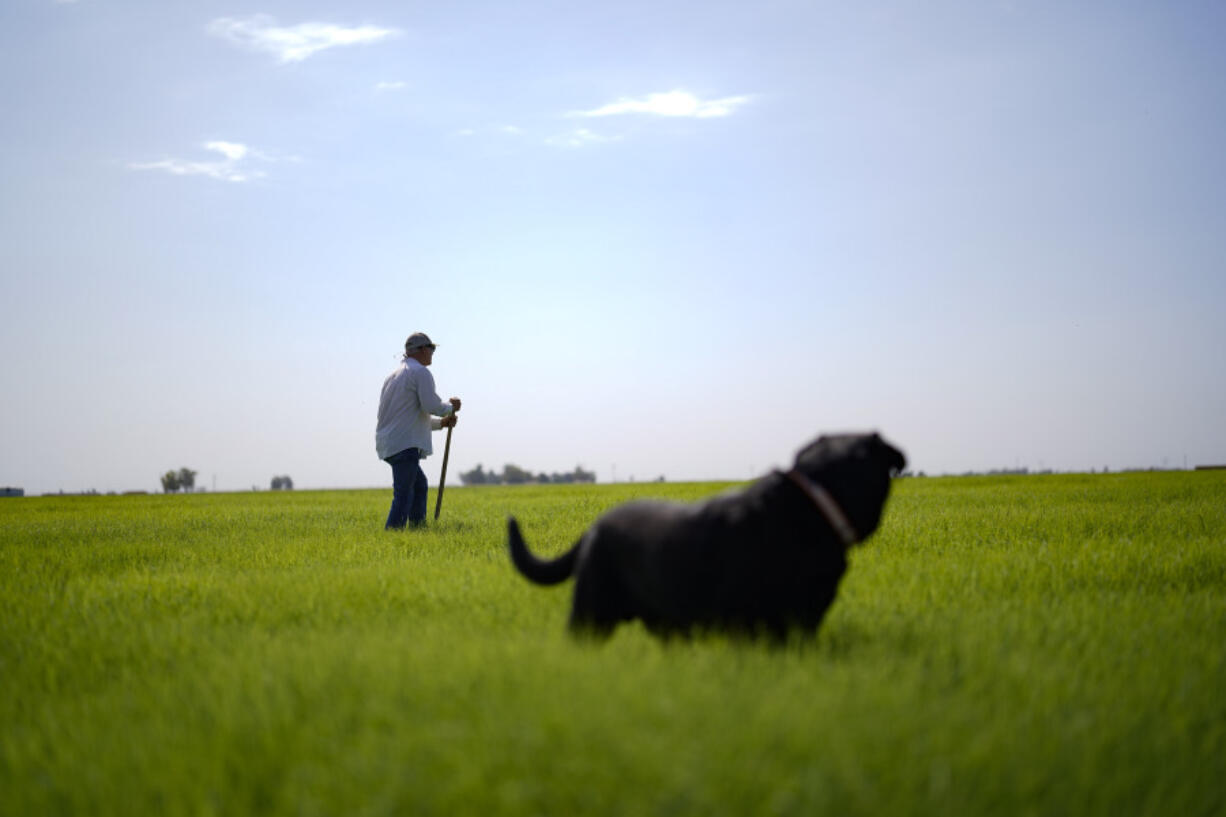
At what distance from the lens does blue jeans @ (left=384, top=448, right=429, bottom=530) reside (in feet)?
37.4

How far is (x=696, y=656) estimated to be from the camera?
11.8 ft

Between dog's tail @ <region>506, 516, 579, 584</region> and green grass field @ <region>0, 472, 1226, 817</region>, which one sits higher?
dog's tail @ <region>506, 516, 579, 584</region>

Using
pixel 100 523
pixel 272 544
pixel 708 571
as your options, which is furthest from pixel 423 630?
pixel 100 523

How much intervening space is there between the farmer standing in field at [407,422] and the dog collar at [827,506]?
849 centimetres

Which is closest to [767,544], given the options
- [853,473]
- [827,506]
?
[827,506]

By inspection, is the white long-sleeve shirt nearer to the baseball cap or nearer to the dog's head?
the baseball cap

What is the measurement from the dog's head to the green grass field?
68 centimetres

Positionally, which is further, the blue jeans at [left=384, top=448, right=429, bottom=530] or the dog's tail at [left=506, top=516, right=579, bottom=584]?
the blue jeans at [left=384, top=448, right=429, bottom=530]

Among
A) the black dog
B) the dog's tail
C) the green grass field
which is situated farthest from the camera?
the dog's tail

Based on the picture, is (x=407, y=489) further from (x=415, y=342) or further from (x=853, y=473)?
(x=853, y=473)

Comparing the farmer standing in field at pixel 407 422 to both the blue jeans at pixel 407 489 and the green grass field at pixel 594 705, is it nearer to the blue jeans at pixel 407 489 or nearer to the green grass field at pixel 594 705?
the blue jeans at pixel 407 489

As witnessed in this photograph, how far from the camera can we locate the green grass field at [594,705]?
2.42 m

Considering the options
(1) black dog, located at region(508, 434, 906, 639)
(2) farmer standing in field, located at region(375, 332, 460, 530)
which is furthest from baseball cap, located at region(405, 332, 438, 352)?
(1) black dog, located at region(508, 434, 906, 639)

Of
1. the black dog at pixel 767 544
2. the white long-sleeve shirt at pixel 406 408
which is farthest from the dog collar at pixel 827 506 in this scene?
the white long-sleeve shirt at pixel 406 408
